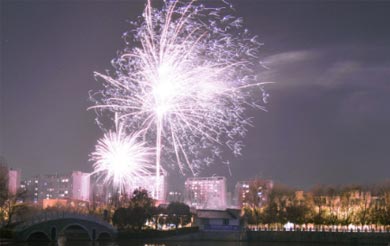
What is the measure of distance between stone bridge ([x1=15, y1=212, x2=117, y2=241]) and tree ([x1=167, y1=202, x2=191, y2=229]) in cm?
1174

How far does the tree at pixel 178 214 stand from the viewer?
277 ft

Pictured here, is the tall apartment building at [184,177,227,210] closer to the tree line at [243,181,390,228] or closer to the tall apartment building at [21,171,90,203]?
the tall apartment building at [21,171,90,203]

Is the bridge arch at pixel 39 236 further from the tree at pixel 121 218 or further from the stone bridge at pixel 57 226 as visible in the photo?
the tree at pixel 121 218

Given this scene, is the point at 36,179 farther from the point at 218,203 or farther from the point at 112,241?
the point at 112,241

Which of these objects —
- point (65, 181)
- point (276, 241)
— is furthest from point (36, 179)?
point (276, 241)

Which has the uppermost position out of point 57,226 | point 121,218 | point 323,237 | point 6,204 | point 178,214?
point 6,204

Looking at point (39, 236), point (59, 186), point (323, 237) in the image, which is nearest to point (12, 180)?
point (59, 186)

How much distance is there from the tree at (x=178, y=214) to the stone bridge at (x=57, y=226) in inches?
462

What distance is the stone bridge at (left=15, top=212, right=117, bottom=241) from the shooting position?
66031 millimetres

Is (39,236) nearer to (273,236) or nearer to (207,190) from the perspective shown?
(273,236)

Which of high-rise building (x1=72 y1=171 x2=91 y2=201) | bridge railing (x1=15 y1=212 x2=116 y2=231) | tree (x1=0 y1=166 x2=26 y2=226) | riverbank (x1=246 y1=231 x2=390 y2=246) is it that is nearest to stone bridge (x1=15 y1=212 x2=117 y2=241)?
bridge railing (x1=15 y1=212 x2=116 y2=231)

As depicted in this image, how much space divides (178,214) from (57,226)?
71.5ft

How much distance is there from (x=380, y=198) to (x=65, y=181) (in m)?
117

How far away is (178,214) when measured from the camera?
8506cm
